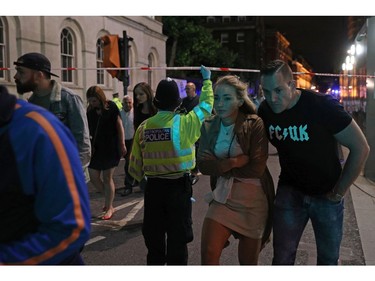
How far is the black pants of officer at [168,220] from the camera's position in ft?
11.8

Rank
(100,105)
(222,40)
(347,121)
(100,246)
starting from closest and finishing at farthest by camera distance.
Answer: (347,121) → (100,246) → (100,105) → (222,40)

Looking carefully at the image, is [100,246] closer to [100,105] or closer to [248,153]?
[100,105]

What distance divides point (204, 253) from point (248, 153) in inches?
29.5

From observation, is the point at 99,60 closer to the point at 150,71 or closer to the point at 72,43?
the point at 72,43

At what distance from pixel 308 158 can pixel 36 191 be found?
1832mm

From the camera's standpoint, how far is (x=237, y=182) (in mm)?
2980

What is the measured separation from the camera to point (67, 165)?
1.47 meters

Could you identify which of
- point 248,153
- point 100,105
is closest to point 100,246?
point 100,105

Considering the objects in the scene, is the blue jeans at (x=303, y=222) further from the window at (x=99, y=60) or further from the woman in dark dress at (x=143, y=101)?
the window at (x=99, y=60)

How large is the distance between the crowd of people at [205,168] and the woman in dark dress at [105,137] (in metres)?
2.17

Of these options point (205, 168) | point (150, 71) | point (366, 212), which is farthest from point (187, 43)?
point (205, 168)

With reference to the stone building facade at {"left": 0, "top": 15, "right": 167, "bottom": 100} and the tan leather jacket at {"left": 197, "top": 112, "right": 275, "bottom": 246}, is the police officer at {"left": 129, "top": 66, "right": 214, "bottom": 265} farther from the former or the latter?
the stone building facade at {"left": 0, "top": 15, "right": 167, "bottom": 100}

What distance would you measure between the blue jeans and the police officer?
934mm

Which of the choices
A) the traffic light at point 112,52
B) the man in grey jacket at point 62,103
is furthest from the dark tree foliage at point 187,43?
the man in grey jacket at point 62,103
